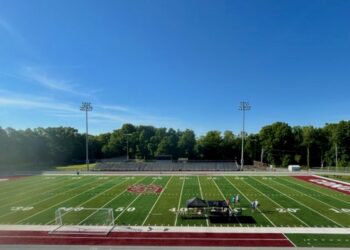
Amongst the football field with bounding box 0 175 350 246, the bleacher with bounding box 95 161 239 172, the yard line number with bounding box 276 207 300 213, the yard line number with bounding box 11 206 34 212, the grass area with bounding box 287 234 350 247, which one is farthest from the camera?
the bleacher with bounding box 95 161 239 172

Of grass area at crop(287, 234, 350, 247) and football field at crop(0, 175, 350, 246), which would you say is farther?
football field at crop(0, 175, 350, 246)

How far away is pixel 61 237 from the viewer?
17562mm

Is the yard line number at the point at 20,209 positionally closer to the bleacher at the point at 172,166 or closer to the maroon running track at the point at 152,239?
the maroon running track at the point at 152,239

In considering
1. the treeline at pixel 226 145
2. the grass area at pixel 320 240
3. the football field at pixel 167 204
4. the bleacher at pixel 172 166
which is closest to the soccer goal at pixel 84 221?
the football field at pixel 167 204

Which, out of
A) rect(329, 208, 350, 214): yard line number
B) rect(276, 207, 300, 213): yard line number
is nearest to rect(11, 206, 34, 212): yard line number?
rect(276, 207, 300, 213): yard line number

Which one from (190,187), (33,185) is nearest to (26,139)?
(33,185)

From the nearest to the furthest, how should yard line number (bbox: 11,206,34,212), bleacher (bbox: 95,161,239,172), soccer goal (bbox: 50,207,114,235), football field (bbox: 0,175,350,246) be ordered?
soccer goal (bbox: 50,207,114,235)
football field (bbox: 0,175,350,246)
yard line number (bbox: 11,206,34,212)
bleacher (bbox: 95,161,239,172)

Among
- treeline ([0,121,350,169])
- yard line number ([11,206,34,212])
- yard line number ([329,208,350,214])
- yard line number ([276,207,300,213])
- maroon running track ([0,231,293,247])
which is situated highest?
treeline ([0,121,350,169])

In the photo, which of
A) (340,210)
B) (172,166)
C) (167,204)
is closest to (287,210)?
(340,210)

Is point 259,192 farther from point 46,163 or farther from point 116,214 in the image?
point 46,163

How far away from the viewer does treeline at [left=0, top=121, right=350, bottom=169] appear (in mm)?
75562

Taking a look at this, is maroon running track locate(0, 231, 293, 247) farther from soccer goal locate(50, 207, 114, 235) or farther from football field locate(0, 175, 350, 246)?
football field locate(0, 175, 350, 246)

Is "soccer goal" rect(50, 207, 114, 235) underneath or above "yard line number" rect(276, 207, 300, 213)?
underneath

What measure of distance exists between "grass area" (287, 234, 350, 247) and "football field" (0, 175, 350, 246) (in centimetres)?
5
